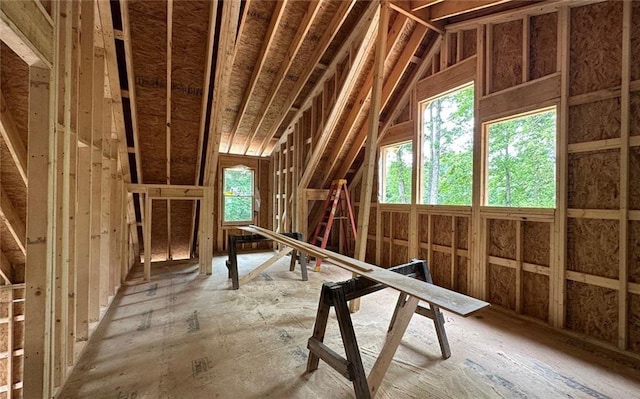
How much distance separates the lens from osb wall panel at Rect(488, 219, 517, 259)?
3303 millimetres

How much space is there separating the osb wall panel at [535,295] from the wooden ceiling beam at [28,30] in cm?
470

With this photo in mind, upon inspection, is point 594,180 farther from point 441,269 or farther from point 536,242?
point 441,269

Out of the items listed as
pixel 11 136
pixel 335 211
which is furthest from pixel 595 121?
pixel 11 136

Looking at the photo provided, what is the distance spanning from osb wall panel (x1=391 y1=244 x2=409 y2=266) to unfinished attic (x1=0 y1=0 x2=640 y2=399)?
0.09 ft

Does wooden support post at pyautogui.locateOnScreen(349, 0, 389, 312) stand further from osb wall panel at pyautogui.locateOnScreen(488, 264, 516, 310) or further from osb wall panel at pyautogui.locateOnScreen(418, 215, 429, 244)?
osb wall panel at pyautogui.locateOnScreen(488, 264, 516, 310)

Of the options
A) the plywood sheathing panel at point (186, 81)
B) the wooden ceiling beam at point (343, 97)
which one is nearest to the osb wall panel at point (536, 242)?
the wooden ceiling beam at point (343, 97)

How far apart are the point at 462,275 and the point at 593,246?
1554mm

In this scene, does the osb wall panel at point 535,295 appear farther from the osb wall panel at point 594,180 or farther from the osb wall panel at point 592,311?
the osb wall panel at point 594,180

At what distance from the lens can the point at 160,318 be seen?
9.95 feet

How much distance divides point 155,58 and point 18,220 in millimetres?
2575

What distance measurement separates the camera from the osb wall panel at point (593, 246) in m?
2.52

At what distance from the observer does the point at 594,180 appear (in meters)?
2.63

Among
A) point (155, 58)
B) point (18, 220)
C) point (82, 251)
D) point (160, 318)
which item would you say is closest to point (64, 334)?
point (82, 251)

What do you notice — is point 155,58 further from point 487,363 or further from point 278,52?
point 487,363
